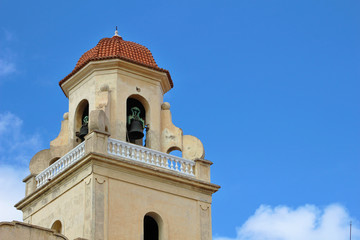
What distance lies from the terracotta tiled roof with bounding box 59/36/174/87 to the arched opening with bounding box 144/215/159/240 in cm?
517

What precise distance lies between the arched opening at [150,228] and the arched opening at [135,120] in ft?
9.10

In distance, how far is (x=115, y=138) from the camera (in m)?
31.7

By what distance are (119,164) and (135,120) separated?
2.51 meters

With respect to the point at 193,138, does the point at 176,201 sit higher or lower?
lower

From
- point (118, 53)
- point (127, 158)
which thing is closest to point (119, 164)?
point (127, 158)

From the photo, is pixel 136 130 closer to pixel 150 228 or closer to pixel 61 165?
pixel 61 165

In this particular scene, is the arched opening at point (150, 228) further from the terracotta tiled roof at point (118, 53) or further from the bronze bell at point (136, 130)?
the terracotta tiled roof at point (118, 53)

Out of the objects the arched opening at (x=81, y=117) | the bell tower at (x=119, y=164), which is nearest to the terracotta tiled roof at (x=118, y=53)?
the bell tower at (x=119, y=164)

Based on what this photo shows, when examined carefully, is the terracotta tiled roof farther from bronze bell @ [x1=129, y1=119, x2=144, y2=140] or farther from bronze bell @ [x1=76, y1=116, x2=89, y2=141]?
bronze bell @ [x1=129, y1=119, x2=144, y2=140]

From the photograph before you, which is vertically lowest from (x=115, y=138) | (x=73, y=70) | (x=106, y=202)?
(x=106, y=202)

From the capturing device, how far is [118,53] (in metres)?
33.2

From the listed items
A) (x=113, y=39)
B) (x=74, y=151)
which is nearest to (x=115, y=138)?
(x=74, y=151)

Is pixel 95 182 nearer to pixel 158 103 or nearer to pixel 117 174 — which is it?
pixel 117 174

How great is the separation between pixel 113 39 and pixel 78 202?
667cm
